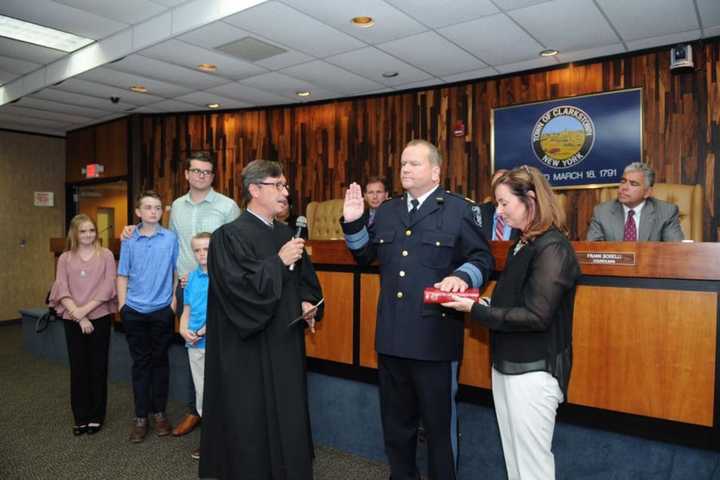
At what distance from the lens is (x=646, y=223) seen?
406cm

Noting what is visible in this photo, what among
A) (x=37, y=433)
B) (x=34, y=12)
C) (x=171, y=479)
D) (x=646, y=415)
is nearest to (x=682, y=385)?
(x=646, y=415)

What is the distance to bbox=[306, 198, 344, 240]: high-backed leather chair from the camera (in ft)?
21.9

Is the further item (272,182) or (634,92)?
(634,92)

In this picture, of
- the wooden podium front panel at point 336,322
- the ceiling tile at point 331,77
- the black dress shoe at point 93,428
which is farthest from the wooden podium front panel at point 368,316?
the ceiling tile at point 331,77

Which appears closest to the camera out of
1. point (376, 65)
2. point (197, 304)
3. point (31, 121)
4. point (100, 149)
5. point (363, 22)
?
point (197, 304)

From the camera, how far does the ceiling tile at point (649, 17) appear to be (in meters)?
4.10

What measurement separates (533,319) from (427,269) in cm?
61

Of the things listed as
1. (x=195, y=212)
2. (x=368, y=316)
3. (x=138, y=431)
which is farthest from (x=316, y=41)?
(x=138, y=431)

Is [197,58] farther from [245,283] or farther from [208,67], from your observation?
[245,283]

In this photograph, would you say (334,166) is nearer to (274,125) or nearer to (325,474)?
(274,125)

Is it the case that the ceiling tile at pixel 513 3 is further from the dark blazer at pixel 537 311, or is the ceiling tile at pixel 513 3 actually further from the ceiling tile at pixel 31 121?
the ceiling tile at pixel 31 121

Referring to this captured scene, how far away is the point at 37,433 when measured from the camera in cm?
368

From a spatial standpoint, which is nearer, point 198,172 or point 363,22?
point 198,172

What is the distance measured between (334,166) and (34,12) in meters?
3.78
